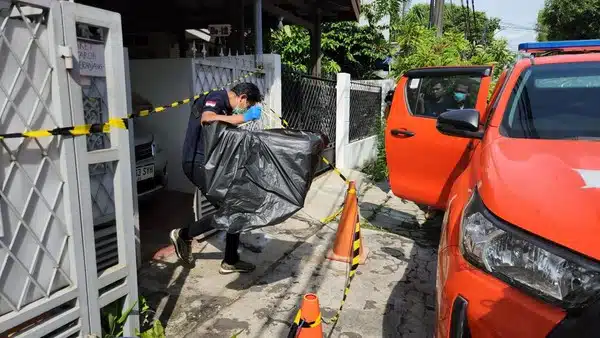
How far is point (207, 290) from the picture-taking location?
3465 mm

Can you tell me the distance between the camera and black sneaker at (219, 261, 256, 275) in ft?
12.1

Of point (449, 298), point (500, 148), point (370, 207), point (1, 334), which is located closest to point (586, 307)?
point (449, 298)

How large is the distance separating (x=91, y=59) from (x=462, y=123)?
6.95ft

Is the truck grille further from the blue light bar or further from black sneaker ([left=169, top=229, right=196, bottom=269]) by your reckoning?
the blue light bar

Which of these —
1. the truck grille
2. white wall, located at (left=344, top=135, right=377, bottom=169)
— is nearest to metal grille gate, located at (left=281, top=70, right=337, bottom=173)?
white wall, located at (left=344, top=135, right=377, bottom=169)

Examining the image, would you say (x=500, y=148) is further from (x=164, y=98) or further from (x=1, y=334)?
(x=164, y=98)

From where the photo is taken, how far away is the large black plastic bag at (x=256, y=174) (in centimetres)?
303

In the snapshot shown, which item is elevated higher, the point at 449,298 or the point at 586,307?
the point at 586,307

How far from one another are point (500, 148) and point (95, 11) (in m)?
2.13

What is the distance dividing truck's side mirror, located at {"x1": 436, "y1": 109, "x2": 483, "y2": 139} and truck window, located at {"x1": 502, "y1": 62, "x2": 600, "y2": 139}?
16 centimetres

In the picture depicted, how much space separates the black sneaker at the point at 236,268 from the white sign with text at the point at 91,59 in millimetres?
1925

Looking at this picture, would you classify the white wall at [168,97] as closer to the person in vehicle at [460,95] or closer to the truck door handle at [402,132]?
the truck door handle at [402,132]

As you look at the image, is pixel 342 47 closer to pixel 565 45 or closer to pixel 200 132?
pixel 565 45

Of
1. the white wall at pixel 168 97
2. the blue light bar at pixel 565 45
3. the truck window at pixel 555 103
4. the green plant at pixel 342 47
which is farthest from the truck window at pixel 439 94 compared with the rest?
the green plant at pixel 342 47
